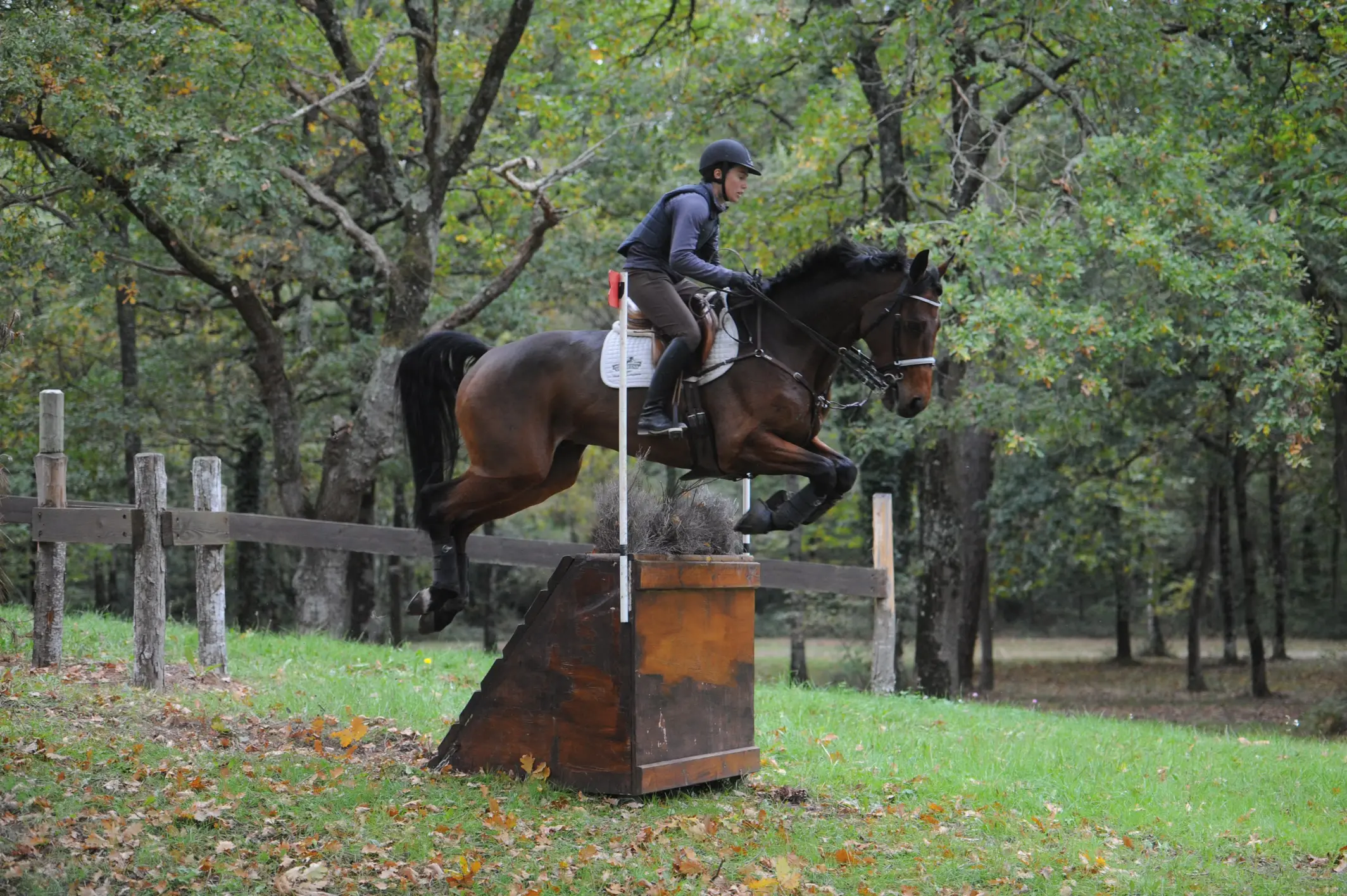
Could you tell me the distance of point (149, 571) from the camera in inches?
327

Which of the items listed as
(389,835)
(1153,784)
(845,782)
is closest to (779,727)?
(845,782)

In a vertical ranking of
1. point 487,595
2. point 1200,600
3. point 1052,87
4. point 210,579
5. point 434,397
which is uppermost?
point 1052,87

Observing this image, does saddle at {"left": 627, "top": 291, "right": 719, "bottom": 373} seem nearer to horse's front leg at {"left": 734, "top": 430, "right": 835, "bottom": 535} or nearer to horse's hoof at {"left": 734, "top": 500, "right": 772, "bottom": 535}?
horse's front leg at {"left": 734, "top": 430, "right": 835, "bottom": 535}

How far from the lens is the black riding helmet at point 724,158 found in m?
6.28

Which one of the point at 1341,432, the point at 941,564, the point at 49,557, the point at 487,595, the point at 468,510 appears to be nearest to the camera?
the point at 468,510

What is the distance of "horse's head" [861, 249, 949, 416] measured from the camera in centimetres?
613

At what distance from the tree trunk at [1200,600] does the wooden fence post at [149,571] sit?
18.8 m

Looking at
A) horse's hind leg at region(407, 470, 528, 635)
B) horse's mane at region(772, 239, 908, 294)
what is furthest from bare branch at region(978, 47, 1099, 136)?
horse's hind leg at region(407, 470, 528, 635)

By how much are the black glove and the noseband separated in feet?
2.04

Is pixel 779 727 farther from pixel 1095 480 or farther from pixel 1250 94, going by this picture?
pixel 1095 480

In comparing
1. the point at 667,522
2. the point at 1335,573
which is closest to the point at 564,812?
the point at 667,522

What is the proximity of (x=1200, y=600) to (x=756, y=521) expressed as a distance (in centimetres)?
2280

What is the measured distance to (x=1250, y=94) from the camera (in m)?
12.6

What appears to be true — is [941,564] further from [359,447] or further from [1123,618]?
[1123,618]
